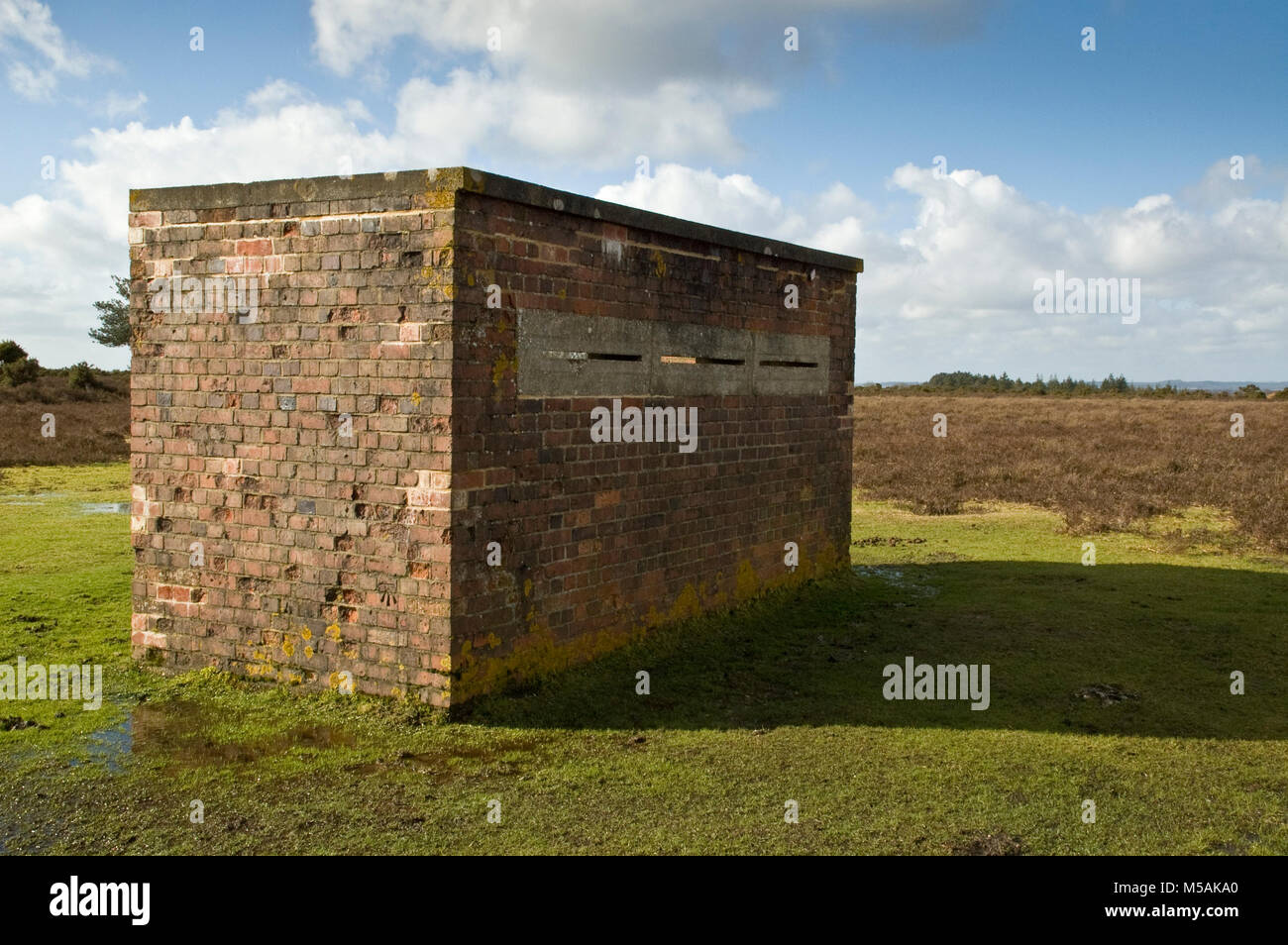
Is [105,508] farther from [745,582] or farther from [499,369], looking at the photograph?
[499,369]

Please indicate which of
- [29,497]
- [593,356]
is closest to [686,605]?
[593,356]

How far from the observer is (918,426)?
36.4 metres

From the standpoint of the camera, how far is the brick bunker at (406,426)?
6.34 metres

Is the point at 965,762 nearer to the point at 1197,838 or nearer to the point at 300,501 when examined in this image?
the point at 1197,838

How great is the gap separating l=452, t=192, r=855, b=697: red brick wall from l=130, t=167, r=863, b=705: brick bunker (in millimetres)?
23

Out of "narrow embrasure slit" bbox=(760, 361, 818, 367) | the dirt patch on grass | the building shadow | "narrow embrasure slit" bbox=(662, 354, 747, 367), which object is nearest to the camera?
the dirt patch on grass

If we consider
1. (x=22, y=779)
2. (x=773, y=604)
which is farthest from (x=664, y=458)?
(x=22, y=779)

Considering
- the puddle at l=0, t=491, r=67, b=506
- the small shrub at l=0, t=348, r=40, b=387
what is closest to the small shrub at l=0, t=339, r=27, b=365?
the small shrub at l=0, t=348, r=40, b=387

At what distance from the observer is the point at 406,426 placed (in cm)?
638

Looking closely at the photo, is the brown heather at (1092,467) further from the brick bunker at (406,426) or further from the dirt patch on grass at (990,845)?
the dirt patch on grass at (990,845)

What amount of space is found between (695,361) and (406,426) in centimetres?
310

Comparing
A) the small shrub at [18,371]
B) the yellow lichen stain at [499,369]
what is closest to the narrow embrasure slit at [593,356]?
the yellow lichen stain at [499,369]

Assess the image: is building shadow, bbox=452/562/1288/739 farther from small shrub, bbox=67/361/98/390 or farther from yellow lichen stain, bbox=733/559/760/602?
small shrub, bbox=67/361/98/390

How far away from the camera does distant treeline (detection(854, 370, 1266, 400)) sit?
226ft
